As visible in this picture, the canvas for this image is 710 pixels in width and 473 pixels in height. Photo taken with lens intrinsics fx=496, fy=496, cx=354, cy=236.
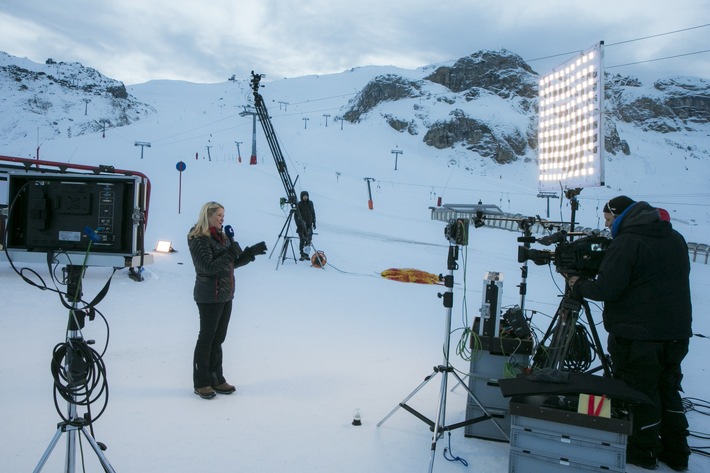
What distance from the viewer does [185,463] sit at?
123 inches

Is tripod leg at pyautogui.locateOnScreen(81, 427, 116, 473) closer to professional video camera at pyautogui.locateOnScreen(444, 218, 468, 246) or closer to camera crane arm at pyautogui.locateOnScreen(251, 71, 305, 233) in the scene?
professional video camera at pyautogui.locateOnScreen(444, 218, 468, 246)

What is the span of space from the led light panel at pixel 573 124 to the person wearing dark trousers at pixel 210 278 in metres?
3.39

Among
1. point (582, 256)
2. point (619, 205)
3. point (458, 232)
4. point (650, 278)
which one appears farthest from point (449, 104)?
point (650, 278)

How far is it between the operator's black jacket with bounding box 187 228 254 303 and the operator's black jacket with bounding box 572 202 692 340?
8.92ft

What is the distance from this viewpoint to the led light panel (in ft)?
16.1

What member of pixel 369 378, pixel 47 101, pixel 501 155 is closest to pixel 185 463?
pixel 369 378

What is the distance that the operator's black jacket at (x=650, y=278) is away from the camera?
10.8 ft

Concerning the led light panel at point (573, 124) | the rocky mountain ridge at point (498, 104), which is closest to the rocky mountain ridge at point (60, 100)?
the rocky mountain ridge at point (498, 104)

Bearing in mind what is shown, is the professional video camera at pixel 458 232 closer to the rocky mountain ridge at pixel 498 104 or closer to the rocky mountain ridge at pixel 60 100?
the rocky mountain ridge at pixel 498 104

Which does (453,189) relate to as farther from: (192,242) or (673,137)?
(673,137)

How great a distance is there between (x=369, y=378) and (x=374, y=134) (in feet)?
179

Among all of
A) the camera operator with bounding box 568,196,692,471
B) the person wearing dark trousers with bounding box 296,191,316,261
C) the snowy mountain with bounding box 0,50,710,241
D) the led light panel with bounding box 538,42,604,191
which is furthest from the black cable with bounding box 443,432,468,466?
the snowy mountain with bounding box 0,50,710,241

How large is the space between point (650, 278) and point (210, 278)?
3.25 m

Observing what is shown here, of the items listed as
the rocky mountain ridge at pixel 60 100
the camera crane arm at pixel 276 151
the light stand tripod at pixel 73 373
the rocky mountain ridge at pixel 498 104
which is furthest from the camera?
the rocky mountain ridge at pixel 60 100
